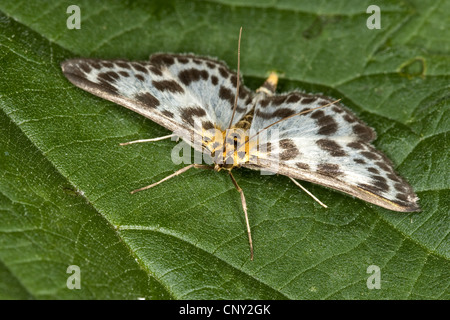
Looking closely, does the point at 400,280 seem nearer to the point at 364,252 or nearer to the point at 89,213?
the point at 364,252

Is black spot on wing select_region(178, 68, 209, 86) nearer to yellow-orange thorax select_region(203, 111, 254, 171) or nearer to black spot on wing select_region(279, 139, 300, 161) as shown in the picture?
yellow-orange thorax select_region(203, 111, 254, 171)

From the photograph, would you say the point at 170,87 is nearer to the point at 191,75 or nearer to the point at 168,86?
the point at 168,86

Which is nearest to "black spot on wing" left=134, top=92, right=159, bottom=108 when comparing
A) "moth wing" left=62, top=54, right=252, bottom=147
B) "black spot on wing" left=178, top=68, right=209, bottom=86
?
"moth wing" left=62, top=54, right=252, bottom=147

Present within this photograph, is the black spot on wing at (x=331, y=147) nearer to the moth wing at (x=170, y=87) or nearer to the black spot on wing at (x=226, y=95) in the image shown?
the moth wing at (x=170, y=87)

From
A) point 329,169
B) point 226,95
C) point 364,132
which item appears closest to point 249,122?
point 226,95

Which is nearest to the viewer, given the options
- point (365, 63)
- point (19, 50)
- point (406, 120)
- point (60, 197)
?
point (60, 197)

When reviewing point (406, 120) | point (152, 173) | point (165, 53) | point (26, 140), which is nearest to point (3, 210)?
point (26, 140)

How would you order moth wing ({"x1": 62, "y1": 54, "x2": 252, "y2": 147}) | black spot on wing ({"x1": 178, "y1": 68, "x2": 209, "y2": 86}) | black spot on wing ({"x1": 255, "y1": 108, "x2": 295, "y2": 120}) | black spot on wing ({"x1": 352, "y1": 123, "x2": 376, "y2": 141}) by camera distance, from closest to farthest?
moth wing ({"x1": 62, "y1": 54, "x2": 252, "y2": 147}) → black spot on wing ({"x1": 352, "y1": 123, "x2": 376, "y2": 141}) → black spot on wing ({"x1": 255, "y1": 108, "x2": 295, "y2": 120}) → black spot on wing ({"x1": 178, "y1": 68, "x2": 209, "y2": 86})
